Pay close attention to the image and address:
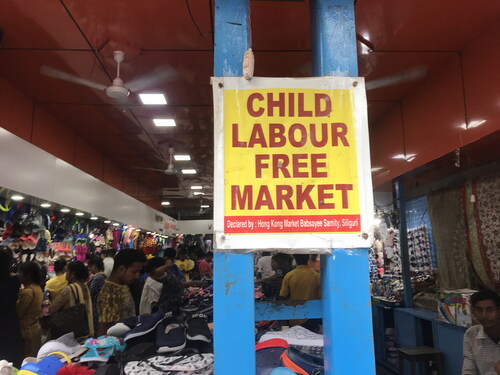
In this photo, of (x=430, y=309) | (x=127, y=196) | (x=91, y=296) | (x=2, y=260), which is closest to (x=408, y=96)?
(x=430, y=309)

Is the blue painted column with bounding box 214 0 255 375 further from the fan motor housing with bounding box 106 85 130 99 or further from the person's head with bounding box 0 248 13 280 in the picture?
the person's head with bounding box 0 248 13 280

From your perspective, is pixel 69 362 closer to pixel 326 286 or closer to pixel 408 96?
pixel 326 286

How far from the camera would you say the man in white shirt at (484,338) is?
300 centimetres

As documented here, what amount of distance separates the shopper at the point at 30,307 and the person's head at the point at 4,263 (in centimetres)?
61

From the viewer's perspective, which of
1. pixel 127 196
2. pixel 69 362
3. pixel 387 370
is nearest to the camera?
pixel 69 362

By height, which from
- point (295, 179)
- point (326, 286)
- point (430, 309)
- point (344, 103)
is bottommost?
point (430, 309)

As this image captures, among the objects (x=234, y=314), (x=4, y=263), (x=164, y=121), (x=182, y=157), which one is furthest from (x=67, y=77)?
(x=234, y=314)

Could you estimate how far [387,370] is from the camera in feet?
17.9

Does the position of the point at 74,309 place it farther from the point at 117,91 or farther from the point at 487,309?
the point at 487,309

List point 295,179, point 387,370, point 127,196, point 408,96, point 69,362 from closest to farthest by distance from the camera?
point 295,179 → point 69,362 → point 408,96 → point 387,370 → point 127,196

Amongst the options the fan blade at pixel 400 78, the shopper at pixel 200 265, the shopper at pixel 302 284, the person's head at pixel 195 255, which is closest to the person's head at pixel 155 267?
the shopper at pixel 302 284

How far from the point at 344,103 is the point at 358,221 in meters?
0.43

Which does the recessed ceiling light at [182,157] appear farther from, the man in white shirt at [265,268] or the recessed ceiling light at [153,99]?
the recessed ceiling light at [153,99]

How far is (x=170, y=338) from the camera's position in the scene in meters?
1.92
